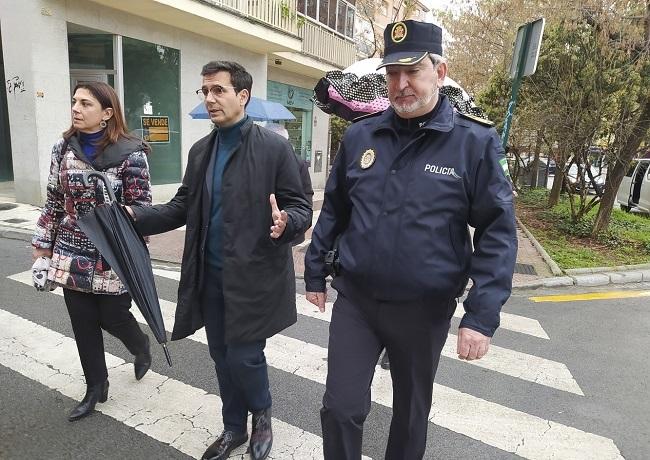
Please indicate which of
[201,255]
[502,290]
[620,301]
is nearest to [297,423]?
[201,255]

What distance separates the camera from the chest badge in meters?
2.16

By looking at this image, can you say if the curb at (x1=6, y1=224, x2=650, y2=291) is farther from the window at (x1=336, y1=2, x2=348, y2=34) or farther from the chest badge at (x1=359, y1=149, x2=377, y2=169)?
the window at (x1=336, y1=2, x2=348, y2=34)

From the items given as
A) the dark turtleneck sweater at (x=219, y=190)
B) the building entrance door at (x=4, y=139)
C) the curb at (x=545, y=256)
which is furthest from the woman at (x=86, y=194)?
the building entrance door at (x=4, y=139)

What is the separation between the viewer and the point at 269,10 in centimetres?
1245

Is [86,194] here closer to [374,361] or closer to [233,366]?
[233,366]

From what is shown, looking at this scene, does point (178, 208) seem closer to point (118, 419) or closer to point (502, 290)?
point (118, 419)

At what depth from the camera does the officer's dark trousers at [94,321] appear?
2.97 m

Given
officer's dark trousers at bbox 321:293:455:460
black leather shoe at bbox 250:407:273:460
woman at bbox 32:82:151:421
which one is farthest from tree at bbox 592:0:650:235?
black leather shoe at bbox 250:407:273:460

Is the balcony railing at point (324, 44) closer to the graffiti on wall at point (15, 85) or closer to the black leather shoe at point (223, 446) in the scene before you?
the graffiti on wall at point (15, 85)

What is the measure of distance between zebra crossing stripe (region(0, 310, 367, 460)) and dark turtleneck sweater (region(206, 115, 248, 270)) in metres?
1.11

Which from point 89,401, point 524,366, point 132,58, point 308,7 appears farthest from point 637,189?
point 89,401

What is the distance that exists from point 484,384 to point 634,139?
6993 mm

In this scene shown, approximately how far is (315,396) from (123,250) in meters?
1.67

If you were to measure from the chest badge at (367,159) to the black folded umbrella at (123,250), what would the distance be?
1.23 m
